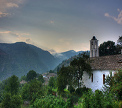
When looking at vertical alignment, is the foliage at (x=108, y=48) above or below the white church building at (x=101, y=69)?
above

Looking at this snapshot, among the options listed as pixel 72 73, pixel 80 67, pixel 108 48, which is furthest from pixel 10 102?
pixel 108 48

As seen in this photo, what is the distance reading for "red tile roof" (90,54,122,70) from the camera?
60.2 ft

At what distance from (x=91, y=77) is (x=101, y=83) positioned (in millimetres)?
2450

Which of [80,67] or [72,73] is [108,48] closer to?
[80,67]

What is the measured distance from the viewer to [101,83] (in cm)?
1973

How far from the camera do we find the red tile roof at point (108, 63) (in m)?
18.4

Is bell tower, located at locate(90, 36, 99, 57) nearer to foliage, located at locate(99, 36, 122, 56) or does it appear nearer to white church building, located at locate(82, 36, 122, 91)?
foliage, located at locate(99, 36, 122, 56)

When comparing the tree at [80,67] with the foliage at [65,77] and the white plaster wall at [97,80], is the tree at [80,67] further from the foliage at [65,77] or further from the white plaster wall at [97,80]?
the white plaster wall at [97,80]

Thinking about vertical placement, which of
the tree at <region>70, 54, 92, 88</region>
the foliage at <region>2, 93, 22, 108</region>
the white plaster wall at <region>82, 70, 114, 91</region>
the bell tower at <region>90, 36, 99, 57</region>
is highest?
the bell tower at <region>90, 36, 99, 57</region>

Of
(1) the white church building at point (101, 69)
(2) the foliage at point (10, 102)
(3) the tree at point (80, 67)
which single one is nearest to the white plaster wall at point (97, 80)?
(1) the white church building at point (101, 69)

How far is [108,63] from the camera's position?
65.5ft

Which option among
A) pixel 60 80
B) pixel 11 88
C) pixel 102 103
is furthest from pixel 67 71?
pixel 11 88

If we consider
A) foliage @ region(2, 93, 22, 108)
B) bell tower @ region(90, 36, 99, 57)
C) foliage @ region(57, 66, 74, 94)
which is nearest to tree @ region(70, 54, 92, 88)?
foliage @ region(57, 66, 74, 94)

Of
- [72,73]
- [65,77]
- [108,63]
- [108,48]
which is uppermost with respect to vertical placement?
[108,48]
